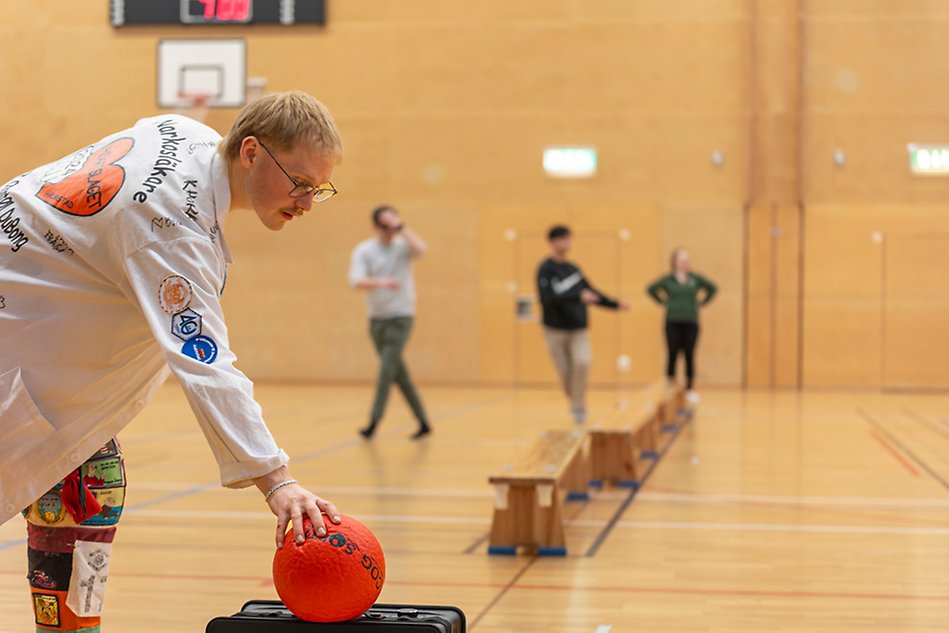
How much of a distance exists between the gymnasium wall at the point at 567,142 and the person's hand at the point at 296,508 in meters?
15.3

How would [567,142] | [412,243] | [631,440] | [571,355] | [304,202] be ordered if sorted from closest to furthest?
[304,202]
[631,440]
[412,243]
[571,355]
[567,142]

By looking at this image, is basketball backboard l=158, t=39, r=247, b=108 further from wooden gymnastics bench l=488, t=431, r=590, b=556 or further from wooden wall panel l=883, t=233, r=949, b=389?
wooden gymnastics bench l=488, t=431, r=590, b=556

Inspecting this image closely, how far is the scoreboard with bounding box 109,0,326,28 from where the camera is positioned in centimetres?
1769

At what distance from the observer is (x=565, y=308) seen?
1116 centimetres

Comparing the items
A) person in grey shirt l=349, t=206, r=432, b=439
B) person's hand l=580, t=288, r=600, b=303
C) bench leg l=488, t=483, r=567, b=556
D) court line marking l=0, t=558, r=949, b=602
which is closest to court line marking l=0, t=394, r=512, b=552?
person in grey shirt l=349, t=206, r=432, b=439

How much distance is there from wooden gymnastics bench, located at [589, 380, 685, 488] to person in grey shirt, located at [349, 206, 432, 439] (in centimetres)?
191

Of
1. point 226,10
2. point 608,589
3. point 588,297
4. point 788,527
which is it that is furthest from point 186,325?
point 226,10

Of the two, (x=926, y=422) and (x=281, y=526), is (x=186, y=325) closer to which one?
(x=281, y=526)

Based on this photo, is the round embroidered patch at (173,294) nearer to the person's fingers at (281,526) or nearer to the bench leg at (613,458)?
the person's fingers at (281,526)

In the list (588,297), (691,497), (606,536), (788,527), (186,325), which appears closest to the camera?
(186,325)

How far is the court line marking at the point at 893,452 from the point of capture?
29.3 feet

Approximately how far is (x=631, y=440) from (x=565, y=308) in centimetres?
309

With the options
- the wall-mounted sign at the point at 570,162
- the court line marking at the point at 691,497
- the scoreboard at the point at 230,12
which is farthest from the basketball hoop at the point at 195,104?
the court line marking at the point at 691,497

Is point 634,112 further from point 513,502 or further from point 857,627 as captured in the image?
point 857,627
